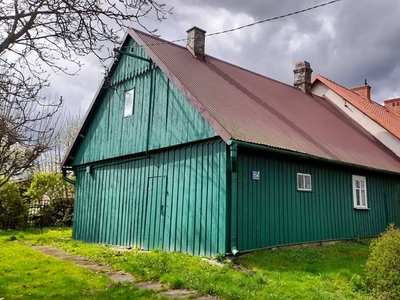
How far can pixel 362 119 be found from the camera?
60.7ft

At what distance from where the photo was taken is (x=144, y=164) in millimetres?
11531

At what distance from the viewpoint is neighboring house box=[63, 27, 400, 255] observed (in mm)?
9086

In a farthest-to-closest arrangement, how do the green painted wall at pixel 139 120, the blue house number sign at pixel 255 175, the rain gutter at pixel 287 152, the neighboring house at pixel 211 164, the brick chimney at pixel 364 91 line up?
1. the brick chimney at pixel 364 91
2. the green painted wall at pixel 139 120
3. the blue house number sign at pixel 255 175
4. the neighboring house at pixel 211 164
5. the rain gutter at pixel 287 152

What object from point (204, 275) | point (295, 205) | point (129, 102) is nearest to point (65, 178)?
point (129, 102)

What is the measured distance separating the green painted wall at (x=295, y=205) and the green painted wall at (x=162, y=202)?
64 cm

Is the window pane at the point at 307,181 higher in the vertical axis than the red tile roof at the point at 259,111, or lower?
lower

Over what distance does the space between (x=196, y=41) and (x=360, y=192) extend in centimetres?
799

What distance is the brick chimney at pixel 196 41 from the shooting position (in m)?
13.4

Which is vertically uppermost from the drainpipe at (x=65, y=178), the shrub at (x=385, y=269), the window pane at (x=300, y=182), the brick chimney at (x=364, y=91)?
the brick chimney at (x=364, y=91)

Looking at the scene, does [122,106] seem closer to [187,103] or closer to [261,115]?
[187,103]

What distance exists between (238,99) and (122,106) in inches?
161

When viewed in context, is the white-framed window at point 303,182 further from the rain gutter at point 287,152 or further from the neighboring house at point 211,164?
the rain gutter at point 287,152

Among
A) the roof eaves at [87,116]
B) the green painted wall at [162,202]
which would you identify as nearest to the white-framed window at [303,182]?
the green painted wall at [162,202]

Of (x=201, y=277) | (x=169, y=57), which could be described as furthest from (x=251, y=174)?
(x=169, y=57)
